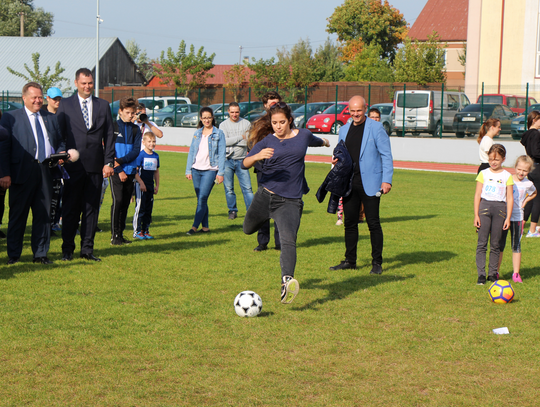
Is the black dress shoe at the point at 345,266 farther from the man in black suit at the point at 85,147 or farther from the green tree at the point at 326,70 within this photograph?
the green tree at the point at 326,70

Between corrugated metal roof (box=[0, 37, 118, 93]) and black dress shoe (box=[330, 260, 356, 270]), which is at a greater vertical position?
corrugated metal roof (box=[0, 37, 118, 93])

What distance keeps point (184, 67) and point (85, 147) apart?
50.9 metres

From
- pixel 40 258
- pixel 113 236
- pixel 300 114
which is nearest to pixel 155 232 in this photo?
pixel 113 236

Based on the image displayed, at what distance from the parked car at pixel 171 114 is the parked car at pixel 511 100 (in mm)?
15711

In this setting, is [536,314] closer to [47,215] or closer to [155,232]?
[47,215]

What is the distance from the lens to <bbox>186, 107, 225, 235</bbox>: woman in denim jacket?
32.9 ft

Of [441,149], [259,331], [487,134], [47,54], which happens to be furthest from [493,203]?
[47,54]

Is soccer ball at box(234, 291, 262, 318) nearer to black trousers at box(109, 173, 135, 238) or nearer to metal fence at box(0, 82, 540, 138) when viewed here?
black trousers at box(109, 173, 135, 238)

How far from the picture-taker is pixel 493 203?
699 cm

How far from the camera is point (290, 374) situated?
448 centimetres

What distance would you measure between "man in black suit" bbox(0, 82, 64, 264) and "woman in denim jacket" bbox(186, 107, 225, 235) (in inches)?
110

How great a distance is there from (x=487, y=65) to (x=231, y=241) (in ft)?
105

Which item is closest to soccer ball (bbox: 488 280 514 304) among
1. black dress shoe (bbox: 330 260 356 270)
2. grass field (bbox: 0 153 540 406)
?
grass field (bbox: 0 153 540 406)

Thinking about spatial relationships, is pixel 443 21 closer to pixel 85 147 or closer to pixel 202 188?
pixel 202 188
